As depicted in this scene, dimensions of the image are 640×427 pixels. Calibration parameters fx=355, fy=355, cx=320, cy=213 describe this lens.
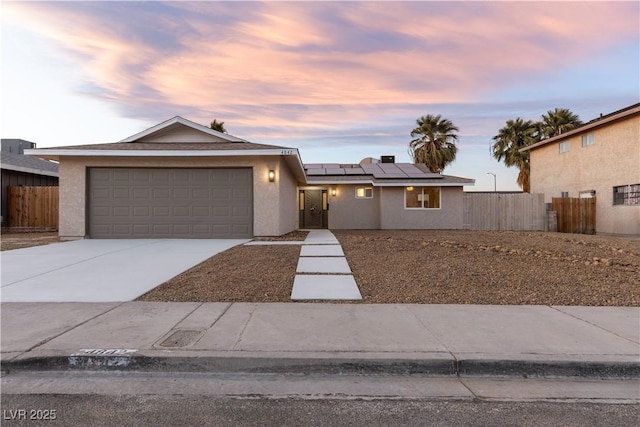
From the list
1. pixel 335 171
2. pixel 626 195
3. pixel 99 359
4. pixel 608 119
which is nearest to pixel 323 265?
pixel 99 359

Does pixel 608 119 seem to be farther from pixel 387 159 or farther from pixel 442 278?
pixel 442 278

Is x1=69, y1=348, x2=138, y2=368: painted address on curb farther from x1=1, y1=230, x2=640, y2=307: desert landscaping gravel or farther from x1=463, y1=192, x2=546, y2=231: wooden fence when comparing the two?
x1=463, y1=192, x2=546, y2=231: wooden fence

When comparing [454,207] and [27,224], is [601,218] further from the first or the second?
[27,224]

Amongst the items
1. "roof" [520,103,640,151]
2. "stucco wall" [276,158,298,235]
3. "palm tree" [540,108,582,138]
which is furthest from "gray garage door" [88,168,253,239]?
"palm tree" [540,108,582,138]

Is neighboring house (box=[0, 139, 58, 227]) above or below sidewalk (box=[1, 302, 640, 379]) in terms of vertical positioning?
above

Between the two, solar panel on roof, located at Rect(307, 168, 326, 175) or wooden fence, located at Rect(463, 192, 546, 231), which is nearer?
wooden fence, located at Rect(463, 192, 546, 231)

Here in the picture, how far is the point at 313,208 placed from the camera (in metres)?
21.3

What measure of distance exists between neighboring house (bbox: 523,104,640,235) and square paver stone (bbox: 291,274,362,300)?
16.7 m

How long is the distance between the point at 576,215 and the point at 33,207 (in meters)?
27.9

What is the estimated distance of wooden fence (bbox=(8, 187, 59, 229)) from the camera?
58.5ft

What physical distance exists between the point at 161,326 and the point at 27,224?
19.1 m

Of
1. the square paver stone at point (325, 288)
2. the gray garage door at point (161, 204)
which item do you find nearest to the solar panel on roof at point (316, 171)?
the gray garage door at point (161, 204)

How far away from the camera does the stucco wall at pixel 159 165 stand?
12.7 m

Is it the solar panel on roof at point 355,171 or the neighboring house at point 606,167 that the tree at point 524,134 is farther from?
the solar panel on roof at point 355,171
